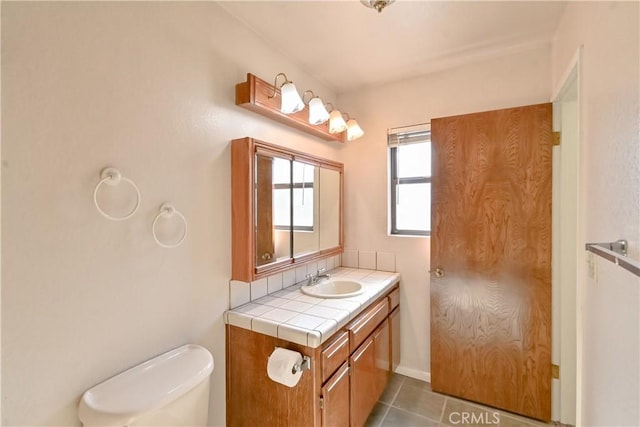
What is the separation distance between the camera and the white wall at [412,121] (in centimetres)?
192

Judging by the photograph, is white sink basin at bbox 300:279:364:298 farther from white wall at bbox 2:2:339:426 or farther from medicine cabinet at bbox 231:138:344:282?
white wall at bbox 2:2:339:426

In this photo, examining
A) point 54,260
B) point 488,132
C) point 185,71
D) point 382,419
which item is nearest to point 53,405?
point 54,260

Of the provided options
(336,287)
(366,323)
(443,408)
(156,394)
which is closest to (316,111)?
(336,287)

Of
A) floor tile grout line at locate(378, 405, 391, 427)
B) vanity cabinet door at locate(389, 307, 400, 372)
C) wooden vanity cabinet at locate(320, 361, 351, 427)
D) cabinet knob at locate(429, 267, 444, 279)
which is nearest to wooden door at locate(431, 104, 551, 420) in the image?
cabinet knob at locate(429, 267, 444, 279)

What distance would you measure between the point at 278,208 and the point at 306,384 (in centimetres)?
97

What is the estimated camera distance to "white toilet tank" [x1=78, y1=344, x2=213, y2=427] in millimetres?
906

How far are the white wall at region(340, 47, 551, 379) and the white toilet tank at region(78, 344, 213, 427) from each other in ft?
5.37

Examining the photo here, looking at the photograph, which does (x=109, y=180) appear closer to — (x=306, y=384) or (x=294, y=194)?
(x=294, y=194)

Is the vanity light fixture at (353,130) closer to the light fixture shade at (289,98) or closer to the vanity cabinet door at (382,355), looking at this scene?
the light fixture shade at (289,98)

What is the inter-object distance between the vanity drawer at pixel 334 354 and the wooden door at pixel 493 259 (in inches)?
37.1

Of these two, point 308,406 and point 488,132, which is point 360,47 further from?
point 308,406

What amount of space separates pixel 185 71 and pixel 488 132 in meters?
1.87

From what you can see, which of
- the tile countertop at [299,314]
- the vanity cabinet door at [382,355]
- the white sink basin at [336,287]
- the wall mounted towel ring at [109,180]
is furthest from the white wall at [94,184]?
the vanity cabinet door at [382,355]

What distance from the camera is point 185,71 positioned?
4.31 feet
